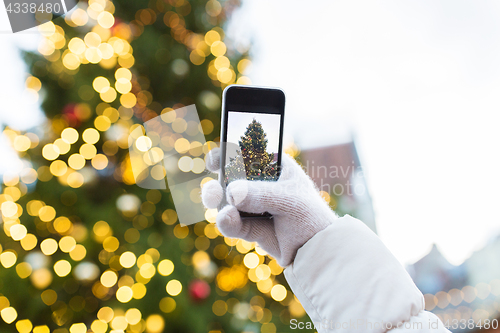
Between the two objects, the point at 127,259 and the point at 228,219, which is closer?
the point at 228,219

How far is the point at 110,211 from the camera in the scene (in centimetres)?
66

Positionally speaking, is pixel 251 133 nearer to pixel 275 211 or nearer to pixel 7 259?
pixel 275 211

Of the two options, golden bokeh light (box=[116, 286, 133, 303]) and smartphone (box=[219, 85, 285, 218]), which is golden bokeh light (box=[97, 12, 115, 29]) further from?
golden bokeh light (box=[116, 286, 133, 303])

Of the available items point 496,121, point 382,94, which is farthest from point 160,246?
point 496,121

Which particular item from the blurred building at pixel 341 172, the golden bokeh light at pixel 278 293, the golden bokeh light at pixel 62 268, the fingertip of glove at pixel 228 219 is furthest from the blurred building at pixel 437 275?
the golden bokeh light at pixel 62 268

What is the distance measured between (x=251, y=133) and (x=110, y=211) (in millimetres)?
453

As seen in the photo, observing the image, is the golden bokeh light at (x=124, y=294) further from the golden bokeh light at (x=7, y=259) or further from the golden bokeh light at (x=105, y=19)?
the golden bokeh light at (x=105, y=19)

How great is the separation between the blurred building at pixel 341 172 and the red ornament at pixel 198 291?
0.47 metres

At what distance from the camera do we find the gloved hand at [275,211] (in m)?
0.38

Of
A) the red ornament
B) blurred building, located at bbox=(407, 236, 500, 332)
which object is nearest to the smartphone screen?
the red ornament

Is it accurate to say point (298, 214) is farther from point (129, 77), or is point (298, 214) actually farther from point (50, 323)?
point (50, 323)

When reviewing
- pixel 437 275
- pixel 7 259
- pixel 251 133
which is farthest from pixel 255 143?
pixel 437 275

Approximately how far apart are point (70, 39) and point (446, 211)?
125cm

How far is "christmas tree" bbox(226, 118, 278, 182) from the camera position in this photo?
1.43ft
